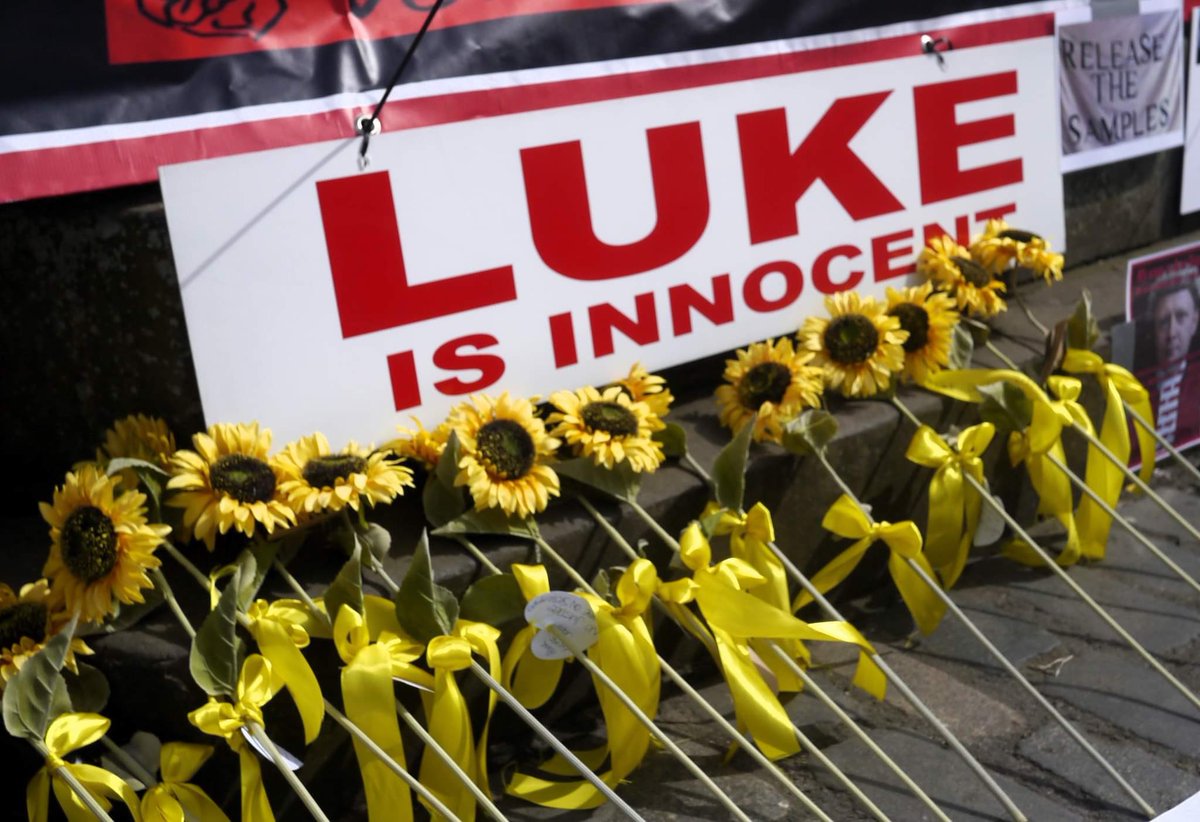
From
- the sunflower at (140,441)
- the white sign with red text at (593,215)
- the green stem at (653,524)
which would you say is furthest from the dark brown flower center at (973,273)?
the sunflower at (140,441)

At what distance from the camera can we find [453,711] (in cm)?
189

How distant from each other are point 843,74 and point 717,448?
0.89 meters

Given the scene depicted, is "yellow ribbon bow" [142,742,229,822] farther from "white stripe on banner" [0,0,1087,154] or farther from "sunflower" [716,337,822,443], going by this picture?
"sunflower" [716,337,822,443]

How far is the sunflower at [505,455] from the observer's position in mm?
2088

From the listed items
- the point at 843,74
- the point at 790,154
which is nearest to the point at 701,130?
the point at 790,154

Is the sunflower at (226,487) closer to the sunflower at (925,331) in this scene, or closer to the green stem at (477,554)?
the green stem at (477,554)

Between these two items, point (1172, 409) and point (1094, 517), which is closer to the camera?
point (1094, 517)

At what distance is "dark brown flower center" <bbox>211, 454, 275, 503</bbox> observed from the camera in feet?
6.39

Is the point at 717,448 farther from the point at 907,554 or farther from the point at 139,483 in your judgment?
the point at 139,483

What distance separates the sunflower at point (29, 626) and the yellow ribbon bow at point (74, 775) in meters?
0.09

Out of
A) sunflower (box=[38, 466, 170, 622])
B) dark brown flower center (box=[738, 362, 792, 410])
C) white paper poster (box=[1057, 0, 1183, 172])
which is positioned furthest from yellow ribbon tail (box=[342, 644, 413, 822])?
white paper poster (box=[1057, 0, 1183, 172])

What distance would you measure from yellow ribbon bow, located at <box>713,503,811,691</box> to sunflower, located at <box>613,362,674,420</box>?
0.25m

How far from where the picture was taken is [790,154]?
271 cm

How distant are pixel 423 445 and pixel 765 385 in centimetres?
67
